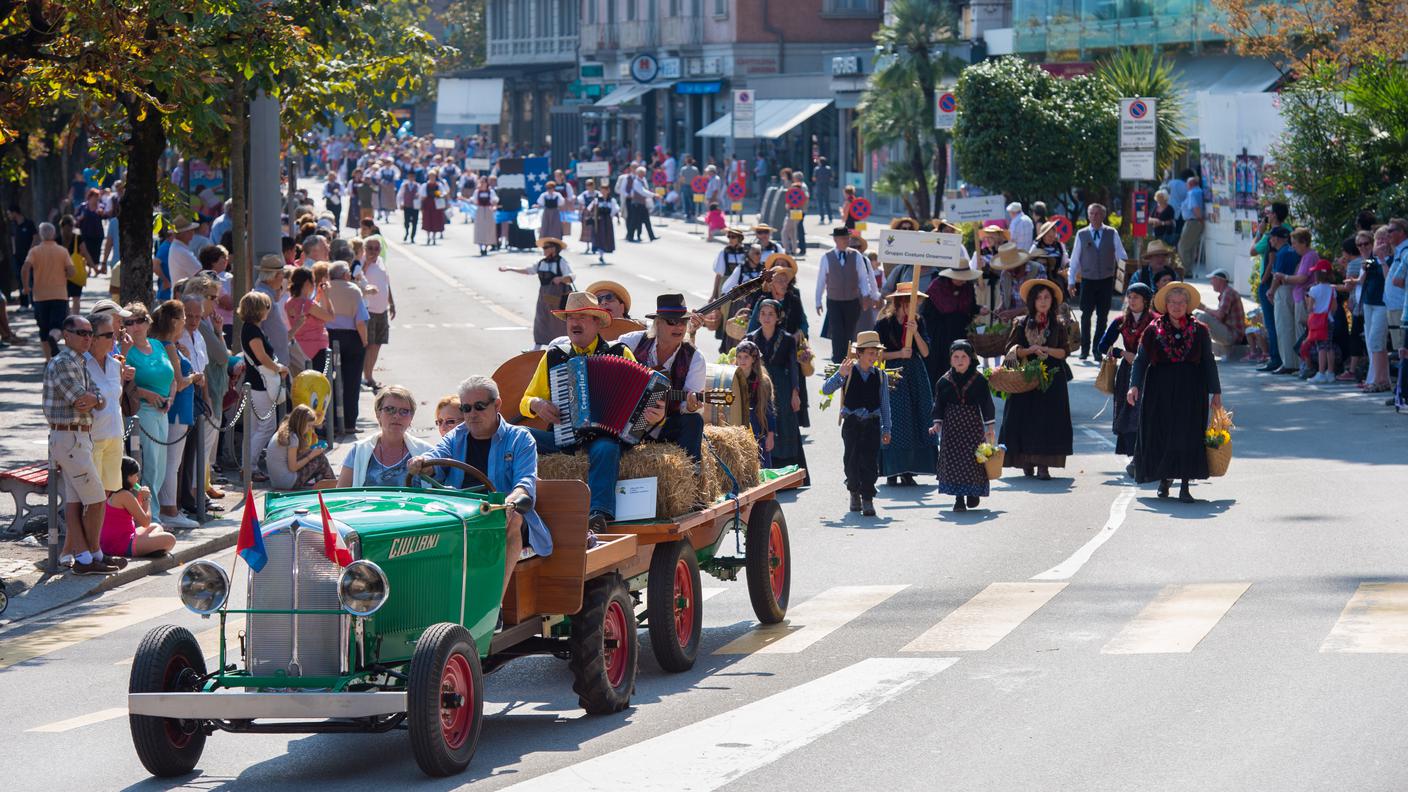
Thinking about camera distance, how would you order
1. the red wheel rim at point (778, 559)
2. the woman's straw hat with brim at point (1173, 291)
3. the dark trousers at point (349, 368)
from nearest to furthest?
the red wheel rim at point (778, 559)
the woman's straw hat with brim at point (1173, 291)
the dark trousers at point (349, 368)

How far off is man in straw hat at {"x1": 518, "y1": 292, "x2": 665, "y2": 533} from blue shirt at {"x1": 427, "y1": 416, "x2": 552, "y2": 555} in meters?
0.85

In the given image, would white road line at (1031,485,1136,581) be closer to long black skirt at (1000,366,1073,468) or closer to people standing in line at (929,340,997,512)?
long black skirt at (1000,366,1073,468)

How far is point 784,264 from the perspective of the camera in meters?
19.5

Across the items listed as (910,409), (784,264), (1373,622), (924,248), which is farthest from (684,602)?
(784,264)

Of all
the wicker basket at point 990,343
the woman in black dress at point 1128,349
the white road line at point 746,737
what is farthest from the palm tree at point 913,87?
the white road line at point 746,737

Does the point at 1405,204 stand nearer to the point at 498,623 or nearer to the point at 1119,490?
the point at 1119,490

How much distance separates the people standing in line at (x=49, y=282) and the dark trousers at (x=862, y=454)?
531 inches

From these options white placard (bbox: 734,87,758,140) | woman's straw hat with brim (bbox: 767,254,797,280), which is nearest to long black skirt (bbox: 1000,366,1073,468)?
woman's straw hat with brim (bbox: 767,254,797,280)

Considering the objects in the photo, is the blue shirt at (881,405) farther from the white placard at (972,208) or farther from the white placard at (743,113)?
the white placard at (743,113)

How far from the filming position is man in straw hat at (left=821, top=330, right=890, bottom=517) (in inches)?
648

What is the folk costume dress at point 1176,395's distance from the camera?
16.7 metres

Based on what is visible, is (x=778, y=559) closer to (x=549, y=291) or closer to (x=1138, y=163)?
(x=549, y=291)

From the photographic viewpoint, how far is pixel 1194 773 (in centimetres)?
856

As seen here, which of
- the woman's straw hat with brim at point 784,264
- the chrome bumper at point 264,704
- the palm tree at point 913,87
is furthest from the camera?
the palm tree at point 913,87
